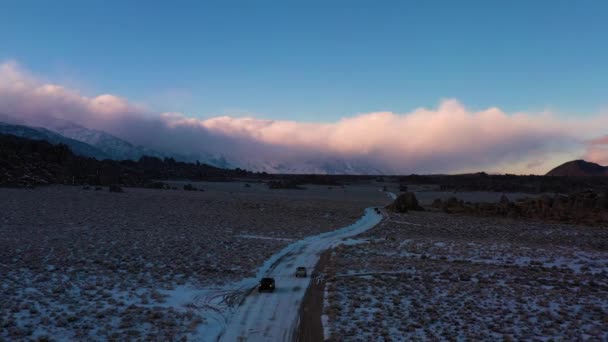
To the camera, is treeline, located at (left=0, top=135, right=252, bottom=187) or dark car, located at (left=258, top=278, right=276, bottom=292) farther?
treeline, located at (left=0, top=135, right=252, bottom=187)

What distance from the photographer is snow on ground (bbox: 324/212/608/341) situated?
14.4 m

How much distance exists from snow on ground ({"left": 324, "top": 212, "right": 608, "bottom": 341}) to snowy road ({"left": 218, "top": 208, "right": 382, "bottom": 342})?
4.38ft

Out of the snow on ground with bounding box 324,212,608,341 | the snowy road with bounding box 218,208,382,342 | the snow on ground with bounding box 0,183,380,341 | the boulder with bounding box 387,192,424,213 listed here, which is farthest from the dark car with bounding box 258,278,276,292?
the boulder with bounding box 387,192,424,213

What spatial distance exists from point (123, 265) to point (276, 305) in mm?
9504

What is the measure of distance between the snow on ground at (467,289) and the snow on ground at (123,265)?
5.21 metres

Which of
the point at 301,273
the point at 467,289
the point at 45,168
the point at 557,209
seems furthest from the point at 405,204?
the point at 45,168

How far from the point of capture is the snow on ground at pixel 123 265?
45.1 feet

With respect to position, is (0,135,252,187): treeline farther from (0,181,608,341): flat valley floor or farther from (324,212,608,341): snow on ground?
(324,212,608,341): snow on ground

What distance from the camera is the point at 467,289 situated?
19.4 meters

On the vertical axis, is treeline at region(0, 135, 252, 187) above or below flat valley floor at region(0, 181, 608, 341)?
above

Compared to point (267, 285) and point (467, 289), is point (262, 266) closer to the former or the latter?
point (267, 285)

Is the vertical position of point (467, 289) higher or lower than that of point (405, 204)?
lower

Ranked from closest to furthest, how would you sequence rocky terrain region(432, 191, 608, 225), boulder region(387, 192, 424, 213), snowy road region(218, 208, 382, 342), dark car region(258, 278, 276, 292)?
snowy road region(218, 208, 382, 342) < dark car region(258, 278, 276, 292) < rocky terrain region(432, 191, 608, 225) < boulder region(387, 192, 424, 213)

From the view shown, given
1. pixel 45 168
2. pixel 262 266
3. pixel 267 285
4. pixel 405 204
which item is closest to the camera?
pixel 267 285
